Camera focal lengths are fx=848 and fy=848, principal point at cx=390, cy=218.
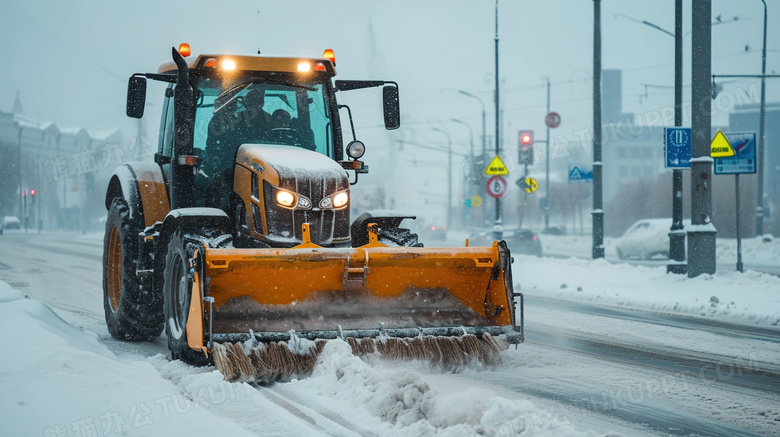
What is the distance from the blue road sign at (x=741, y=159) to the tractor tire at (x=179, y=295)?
11696 millimetres

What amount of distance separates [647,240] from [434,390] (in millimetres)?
27792

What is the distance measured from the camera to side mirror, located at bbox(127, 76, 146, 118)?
7793 millimetres

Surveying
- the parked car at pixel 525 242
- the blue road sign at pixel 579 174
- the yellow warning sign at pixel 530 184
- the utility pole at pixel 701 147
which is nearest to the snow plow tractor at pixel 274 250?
the utility pole at pixel 701 147

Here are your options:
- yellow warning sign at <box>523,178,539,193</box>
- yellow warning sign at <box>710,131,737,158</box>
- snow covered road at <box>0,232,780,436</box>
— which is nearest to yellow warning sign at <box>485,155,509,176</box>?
yellow warning sign at <box>523,178,539,193</box>

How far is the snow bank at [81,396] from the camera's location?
4543mm

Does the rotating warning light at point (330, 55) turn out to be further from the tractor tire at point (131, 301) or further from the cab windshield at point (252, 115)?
the tractor tire at point (131, 301)

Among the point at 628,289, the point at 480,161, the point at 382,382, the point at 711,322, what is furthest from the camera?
the point at 480,161

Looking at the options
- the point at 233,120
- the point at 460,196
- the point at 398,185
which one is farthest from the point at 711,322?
the point at 398,185

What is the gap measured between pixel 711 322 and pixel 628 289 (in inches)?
167

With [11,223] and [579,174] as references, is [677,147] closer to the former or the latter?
[579,174]

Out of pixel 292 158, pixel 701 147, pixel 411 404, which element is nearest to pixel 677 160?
pixel 701 147

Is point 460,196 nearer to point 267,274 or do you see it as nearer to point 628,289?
point 628,289

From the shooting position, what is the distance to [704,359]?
7.55 m

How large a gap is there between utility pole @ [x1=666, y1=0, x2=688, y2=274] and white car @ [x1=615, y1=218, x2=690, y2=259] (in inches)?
625
